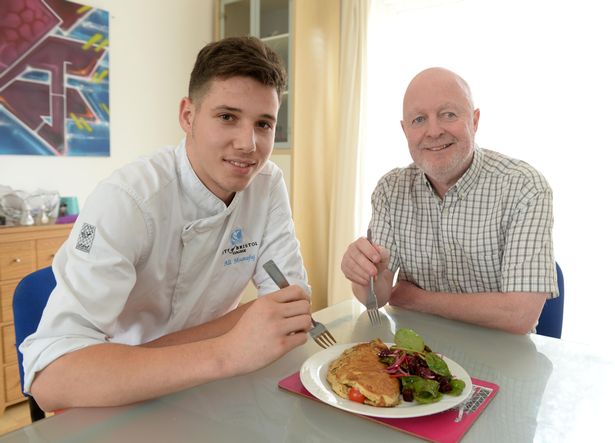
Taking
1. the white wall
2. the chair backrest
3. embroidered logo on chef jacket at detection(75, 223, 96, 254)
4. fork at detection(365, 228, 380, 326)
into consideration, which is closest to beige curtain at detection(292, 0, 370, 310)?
the white wall

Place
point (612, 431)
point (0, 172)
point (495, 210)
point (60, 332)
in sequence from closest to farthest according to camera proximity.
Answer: point (612, 431) < point (60, 332) < point (495, 210) < point (0, 172)

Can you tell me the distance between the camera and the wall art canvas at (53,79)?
2922 mm

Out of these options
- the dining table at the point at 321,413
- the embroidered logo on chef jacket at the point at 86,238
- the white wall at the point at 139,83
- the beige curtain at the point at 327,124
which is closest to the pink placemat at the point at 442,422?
the dining table at the point at 321,413

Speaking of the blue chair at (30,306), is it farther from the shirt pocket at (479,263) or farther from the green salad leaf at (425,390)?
the shirt pocket at (479,263)

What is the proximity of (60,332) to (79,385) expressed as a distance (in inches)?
5.7

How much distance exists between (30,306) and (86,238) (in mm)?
369

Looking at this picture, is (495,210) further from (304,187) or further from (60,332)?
(304,187)

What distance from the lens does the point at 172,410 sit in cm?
92

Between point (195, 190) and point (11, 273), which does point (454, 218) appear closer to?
point (195, 190)

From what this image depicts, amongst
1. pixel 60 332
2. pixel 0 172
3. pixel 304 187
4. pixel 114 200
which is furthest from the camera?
pixel 304 187

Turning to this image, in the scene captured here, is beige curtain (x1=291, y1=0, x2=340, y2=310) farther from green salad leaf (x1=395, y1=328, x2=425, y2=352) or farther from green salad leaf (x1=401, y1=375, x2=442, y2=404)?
green salad leaf (x1=401, y1=375, x2=442, y2=404)

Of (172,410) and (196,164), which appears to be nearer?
(172,410)

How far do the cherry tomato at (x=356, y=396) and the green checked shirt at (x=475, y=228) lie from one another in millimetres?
836

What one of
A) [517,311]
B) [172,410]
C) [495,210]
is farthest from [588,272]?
[172,410]
